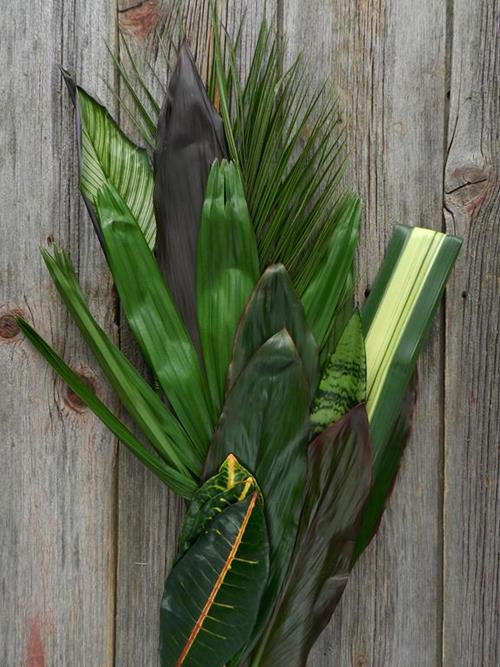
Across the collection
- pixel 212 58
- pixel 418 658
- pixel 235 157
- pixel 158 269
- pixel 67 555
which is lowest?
pixel 418 658

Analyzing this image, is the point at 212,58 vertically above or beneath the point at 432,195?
above

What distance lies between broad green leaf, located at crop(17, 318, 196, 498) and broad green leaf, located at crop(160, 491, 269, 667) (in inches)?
2.2

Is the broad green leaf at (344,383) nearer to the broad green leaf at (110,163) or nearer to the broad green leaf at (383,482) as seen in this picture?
the broad green leaf at (383,482)

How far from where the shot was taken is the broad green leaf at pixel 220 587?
2.08 feet

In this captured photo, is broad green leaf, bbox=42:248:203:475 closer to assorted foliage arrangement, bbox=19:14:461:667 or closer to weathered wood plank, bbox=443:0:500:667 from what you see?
assorted foliage arrangement, bbox=19:14:461:667

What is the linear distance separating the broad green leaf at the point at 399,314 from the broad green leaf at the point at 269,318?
0.25ft

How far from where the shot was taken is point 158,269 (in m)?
0.68

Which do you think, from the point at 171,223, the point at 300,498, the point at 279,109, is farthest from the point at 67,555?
the point at 279,109

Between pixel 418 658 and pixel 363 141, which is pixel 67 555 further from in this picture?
pixel 363 141

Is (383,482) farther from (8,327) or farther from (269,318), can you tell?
(8,327)

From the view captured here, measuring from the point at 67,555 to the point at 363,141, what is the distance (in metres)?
0.54

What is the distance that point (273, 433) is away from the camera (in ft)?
2.13

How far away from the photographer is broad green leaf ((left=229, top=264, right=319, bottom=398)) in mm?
654

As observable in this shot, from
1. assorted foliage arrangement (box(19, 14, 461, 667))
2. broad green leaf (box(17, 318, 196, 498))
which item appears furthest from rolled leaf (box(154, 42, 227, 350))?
broad green leaf (box(17, 318, 196, 498))
